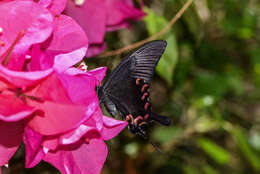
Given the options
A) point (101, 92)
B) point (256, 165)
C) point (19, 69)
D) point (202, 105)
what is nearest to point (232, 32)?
point (202, 105)

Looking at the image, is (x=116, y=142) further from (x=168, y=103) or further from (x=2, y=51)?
(x=2, y=51)

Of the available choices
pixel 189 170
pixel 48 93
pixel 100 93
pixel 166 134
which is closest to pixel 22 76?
pixel 48 93

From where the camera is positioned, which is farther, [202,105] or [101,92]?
[202,105]

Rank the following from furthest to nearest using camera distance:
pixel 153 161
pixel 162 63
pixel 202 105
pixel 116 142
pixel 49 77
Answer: pixel 153 161 → pixel 202 105 → pixel 116 142 → pixel 162 63 → pixel 49 77

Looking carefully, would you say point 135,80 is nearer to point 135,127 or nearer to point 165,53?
point 135,127

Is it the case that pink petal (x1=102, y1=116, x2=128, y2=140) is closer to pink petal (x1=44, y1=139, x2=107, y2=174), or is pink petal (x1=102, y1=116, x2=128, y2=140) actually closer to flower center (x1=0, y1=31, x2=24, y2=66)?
pink petal (x1=44, y1=139, x2=107, y2=174)

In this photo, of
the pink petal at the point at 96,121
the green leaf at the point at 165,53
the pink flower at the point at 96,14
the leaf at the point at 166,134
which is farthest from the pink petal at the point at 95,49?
the leaf at the point at 166,134

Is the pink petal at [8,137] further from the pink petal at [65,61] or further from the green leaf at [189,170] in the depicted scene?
the green leaf at [189,170]
